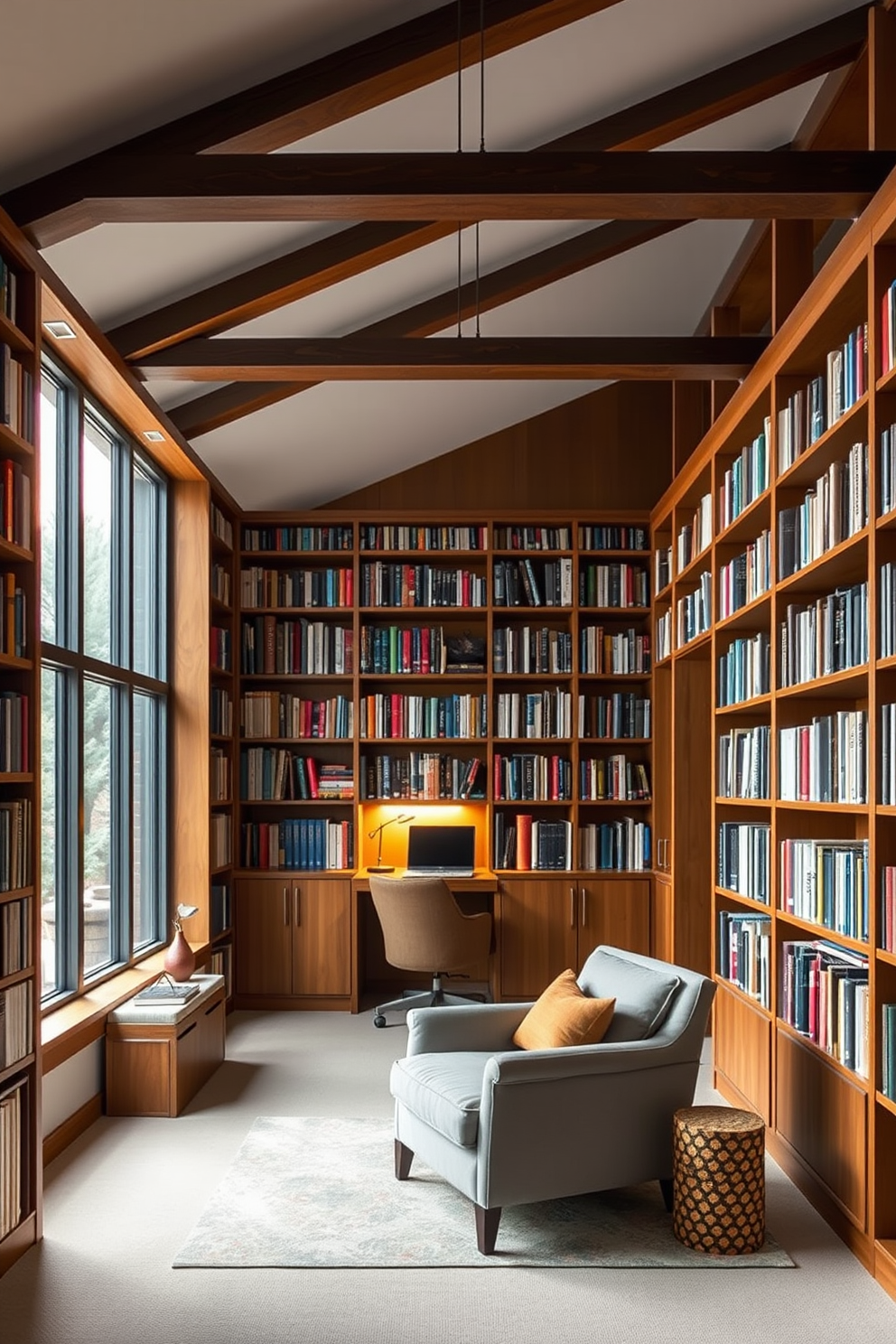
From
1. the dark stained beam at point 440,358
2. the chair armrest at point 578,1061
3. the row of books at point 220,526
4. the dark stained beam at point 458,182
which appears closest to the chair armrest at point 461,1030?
the chair armrest at point 578,1061

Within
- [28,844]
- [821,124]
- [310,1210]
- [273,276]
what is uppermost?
[821,124]

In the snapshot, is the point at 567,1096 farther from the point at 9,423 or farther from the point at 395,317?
the point at 395,317

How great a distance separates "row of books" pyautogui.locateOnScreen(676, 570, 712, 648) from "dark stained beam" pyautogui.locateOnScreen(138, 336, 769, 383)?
1073 millimetres

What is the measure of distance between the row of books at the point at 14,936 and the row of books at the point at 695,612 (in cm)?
336

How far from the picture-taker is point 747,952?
198 inches

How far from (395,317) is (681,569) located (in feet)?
6.43

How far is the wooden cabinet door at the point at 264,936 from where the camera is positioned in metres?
7.54

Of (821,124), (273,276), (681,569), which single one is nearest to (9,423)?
(273,276)

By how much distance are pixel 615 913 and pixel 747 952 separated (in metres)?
2.49

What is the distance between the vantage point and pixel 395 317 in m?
6.16

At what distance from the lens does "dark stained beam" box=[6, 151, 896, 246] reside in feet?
11.7

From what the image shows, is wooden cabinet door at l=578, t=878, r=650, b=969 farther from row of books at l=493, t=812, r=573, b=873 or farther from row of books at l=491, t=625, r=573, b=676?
row of books at l=491, t=625, r=573, b=676

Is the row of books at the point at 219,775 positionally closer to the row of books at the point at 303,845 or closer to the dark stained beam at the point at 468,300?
the row of books at the point at 303,845

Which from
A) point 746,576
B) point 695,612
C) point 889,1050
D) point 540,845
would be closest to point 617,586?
point 695,612
